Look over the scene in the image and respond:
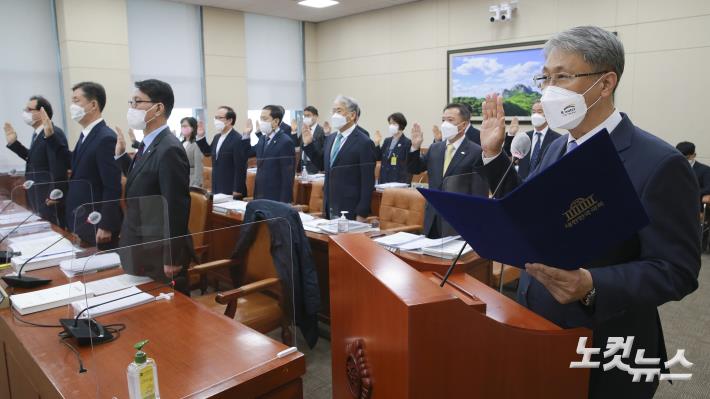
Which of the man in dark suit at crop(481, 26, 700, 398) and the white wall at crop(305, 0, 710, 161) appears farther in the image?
the white wall at crop(305, 0, 710, 161)

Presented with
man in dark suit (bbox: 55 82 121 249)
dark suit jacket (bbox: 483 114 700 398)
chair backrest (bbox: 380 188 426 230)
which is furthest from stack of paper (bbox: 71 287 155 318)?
chair backrest (bbox: 380 188 426 230)

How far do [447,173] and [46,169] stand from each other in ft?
11.9

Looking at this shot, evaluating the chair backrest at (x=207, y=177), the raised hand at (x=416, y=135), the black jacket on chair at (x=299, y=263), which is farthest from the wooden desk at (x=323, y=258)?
the chair backrest at (x=207, y=177)

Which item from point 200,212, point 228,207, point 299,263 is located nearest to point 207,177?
point 228,207

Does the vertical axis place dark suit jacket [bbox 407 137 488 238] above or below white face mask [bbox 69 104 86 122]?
below

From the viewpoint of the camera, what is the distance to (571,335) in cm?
104

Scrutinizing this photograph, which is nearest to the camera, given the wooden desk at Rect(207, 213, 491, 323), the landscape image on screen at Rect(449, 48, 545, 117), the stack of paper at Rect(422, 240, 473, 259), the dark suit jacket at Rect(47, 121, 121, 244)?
the wooden desk at Rect(207, 213, 491, 323)

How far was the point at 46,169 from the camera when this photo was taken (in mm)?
4469

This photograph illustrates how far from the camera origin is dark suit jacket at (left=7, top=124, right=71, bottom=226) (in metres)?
3.40

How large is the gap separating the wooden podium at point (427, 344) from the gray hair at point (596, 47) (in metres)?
0.69

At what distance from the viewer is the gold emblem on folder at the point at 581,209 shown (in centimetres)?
84

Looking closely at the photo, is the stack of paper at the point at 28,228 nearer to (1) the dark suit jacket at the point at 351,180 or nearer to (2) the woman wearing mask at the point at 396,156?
(1) the dark suit jacket at the point at 351,180

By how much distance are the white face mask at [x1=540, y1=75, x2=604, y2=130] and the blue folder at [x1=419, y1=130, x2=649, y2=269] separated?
51 cm

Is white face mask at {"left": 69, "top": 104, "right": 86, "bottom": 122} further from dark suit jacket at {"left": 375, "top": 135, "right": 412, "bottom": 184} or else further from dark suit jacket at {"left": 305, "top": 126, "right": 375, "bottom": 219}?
dark suit jacket at {"left": 375, "top": 135, "right": 412, "bottom": 184}
